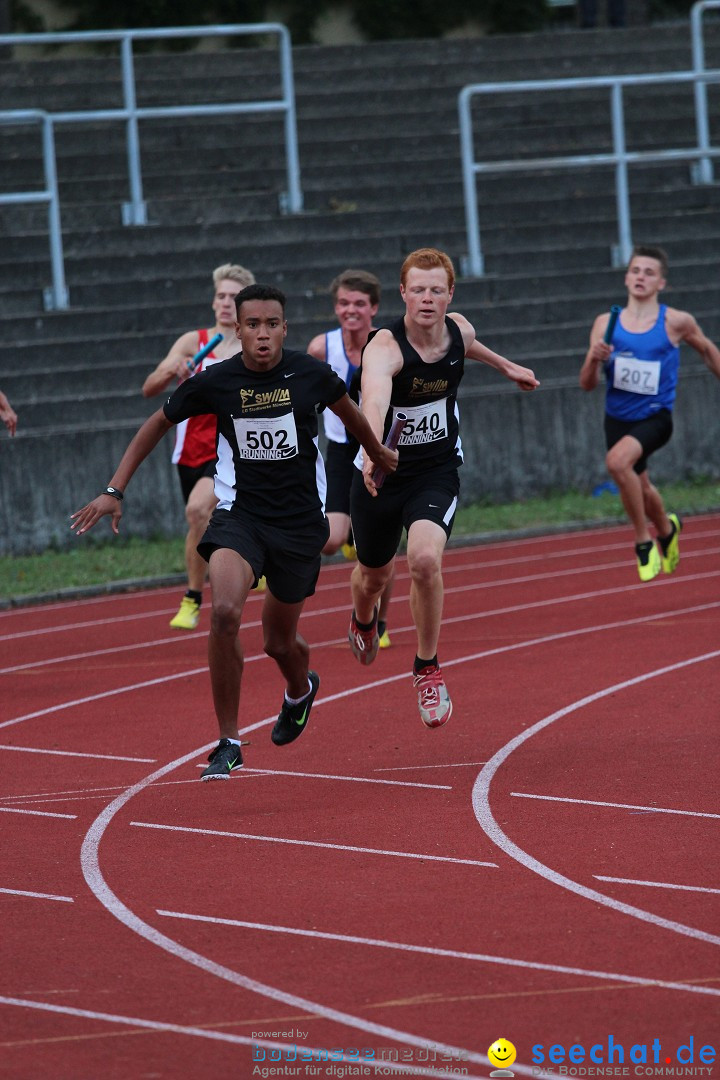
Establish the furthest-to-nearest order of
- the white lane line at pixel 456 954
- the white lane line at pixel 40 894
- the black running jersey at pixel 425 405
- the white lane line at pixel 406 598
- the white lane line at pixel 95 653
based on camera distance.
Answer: the white lane line at pixel 406 598, the white lane line at pixel 95 653, the black running jersey at pixel 425 405, the white lane line at pixel 40 894, the white lane line at pixel 456 954

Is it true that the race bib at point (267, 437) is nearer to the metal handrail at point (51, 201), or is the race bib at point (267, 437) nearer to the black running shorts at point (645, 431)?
the black running shorts at point (645, 431)

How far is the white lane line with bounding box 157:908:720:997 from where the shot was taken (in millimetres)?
4613

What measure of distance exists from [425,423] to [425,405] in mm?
98

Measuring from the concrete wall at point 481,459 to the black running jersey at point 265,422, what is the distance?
27.1ft

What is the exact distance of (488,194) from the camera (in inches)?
866

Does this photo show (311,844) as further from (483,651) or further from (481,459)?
(481,459)

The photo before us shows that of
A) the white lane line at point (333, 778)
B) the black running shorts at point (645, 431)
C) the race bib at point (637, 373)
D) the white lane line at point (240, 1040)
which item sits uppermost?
the race bib at point (637, 373)

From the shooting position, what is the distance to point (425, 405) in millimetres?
7918

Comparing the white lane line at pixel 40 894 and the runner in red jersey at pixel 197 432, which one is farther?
the runner in red jersey at pixel 197 432

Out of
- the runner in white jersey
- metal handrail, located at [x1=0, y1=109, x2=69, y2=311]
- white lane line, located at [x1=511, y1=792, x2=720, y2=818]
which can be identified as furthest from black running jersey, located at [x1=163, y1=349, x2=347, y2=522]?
metal handrail, located at [x1=0, y1=109, x2=69, y2=311]

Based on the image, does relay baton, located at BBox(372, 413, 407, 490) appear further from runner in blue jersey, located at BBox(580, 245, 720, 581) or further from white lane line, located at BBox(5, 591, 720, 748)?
runner in blue jersey, located at BBox(580, 245, 720, 581)

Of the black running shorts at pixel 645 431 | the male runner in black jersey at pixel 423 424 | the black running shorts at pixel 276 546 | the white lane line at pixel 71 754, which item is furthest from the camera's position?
the black running shorts at pixel 645 431

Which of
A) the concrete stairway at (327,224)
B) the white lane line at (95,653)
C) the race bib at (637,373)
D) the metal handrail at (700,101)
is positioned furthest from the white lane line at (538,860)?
the metal handrail at (700,101)

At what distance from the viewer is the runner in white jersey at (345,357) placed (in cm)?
1009
